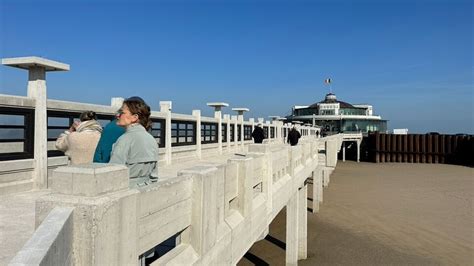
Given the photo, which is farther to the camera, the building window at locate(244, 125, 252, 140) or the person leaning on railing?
the building window at locate(244, 125, 252, 140)

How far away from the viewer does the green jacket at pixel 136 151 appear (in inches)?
120

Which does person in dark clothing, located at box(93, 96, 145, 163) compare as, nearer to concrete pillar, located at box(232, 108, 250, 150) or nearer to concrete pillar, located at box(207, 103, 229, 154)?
concrete pillar, located at box(207, 103, 229, 154)

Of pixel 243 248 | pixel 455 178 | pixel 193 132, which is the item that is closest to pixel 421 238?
pixel 193 132

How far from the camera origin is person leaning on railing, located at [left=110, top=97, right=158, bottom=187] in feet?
10.1

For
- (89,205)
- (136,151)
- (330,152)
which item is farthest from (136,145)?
(330,152)

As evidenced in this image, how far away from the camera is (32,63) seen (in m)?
6.02

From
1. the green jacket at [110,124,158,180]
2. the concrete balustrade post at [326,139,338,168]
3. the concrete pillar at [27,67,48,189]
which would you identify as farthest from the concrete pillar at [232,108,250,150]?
the green jacket at [110,124,158,180]

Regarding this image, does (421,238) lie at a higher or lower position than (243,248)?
lower

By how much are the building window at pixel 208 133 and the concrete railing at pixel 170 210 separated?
320 inches

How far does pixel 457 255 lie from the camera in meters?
13.6

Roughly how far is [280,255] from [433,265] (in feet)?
16.6

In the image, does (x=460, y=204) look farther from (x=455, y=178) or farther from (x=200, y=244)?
(x=200, y=244)

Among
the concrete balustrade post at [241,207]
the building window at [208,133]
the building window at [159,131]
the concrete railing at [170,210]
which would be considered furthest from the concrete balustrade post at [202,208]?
the building window at [208,133]

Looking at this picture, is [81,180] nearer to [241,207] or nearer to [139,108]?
[139,108]
